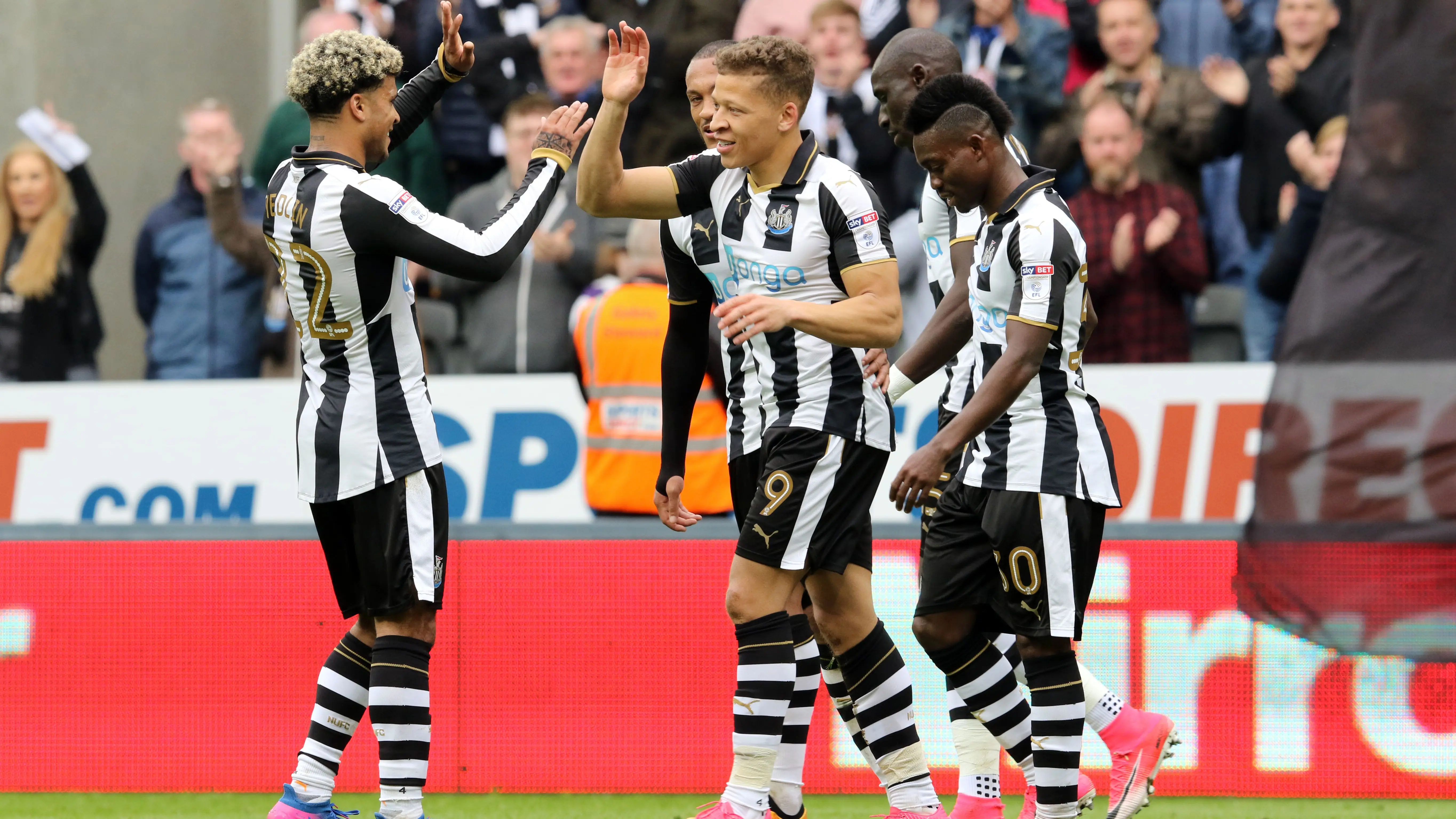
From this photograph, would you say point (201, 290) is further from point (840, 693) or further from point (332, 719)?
point (840, 693)

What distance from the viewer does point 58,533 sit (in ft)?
21.0

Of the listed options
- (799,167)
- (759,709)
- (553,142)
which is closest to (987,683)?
(759,709)

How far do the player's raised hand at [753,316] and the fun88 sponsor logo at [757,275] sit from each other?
1.12 feet

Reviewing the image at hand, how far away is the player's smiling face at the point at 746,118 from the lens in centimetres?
463

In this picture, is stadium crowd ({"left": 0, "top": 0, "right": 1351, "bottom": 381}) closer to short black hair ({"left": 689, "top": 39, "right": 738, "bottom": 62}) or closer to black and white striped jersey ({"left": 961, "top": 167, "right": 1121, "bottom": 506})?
short black hair ({"left": 689, "top": 39, "right": 738, "bottom": 62})

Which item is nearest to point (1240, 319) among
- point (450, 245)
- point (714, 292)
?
point (714, 292)

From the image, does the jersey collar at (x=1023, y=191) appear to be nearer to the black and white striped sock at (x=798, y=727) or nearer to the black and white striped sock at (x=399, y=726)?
the black and white striped sock at (x=798, y=727)

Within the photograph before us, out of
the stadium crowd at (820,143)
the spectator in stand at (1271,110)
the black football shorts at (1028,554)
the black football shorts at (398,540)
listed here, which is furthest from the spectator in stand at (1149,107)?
the black football shorts at (398,540)

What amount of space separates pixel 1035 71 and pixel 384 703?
205 inches

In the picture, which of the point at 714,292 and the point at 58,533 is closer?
the point at 714,292

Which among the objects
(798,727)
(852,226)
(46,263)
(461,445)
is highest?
(852,226)

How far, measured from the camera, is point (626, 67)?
4.69 meters

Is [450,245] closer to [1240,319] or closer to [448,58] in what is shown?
[448,58]

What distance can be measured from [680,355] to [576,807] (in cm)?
174
